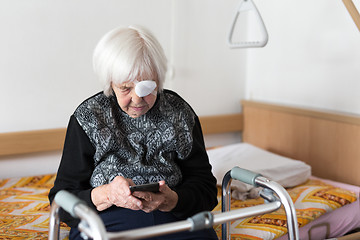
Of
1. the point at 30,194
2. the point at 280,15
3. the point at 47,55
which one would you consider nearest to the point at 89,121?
the point at 30,194

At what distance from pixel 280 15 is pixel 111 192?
167 centimetres

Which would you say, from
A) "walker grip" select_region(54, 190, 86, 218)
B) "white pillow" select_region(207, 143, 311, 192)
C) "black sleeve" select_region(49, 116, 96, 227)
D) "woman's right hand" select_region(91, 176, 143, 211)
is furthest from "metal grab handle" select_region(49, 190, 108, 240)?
"white pillow" select_region(207, 143, 311, 192)

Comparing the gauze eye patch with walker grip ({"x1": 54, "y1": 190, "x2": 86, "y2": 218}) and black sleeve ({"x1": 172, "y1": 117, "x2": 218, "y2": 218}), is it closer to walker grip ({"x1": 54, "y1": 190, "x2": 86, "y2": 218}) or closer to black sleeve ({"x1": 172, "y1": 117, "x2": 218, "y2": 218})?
black sleeve ({"x1": 172, "y1": 117, "x2": 218, "y2": 218})

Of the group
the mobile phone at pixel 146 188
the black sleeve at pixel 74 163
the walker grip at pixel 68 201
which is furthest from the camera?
the black sleeve at pixel 74 163

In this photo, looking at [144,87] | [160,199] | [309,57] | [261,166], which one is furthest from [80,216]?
[309,57]

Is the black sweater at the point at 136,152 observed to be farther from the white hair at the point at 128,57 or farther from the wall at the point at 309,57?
the wall at the point at 309,57

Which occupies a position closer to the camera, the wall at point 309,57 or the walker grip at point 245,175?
the walker grip at point 245,175

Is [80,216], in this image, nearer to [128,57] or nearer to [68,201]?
[68,201]

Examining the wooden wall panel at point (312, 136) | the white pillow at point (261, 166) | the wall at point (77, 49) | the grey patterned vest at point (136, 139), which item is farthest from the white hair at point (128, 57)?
the wooden wall panel at point (312, 136)

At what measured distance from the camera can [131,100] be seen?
1.38m

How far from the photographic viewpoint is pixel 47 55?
7.32 feet

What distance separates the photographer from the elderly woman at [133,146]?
1332mm

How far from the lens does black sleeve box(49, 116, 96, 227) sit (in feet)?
4.55

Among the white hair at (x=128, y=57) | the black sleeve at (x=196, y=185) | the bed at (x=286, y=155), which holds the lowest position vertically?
the bed at (x=286, y=155)
